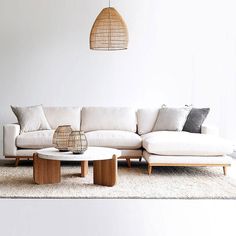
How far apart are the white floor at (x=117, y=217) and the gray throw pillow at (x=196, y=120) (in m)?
2.46

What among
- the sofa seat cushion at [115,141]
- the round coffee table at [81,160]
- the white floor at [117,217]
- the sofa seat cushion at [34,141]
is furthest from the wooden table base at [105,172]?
the sofa seat cushion at [34,141]

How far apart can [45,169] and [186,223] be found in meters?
2.21

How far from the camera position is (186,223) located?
3.87 meters

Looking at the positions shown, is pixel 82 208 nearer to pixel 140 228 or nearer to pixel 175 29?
pixel 140 228

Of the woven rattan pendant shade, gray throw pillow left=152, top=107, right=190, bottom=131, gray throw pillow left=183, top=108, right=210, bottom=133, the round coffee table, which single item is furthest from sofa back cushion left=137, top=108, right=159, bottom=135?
A: the round coffee table

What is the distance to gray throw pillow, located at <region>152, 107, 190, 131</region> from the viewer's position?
7.19 meters

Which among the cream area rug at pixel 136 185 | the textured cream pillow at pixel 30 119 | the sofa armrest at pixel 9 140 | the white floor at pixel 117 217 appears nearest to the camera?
the white floor at pixel 117 217

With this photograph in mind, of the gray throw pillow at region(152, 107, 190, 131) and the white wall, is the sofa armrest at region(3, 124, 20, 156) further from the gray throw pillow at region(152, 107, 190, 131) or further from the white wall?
the gray throw pillow at region(152, 107, 190, 131)

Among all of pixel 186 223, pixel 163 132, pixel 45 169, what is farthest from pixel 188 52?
pixel 186 223

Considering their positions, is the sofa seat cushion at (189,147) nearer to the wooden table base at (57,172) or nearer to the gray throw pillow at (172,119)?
the wooden table base at (57,172)

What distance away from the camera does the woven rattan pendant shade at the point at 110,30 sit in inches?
268

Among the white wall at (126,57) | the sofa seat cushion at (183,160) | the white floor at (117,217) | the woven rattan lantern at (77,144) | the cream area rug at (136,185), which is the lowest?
the cream area rug at (136,185)

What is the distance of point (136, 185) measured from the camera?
557 centimetres

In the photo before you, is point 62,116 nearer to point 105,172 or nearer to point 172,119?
point 172,119
